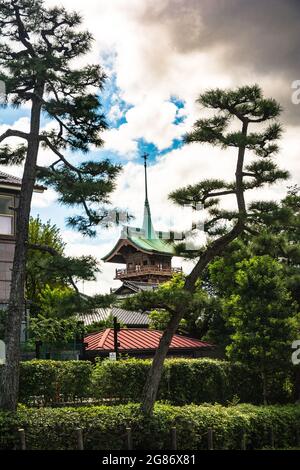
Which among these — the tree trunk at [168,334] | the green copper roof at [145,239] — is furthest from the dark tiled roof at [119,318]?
the tree trunk at [168,334]

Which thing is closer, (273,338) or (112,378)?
(112,378)

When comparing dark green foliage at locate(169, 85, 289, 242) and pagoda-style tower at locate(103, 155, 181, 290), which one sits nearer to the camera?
dark green foliage at locate(169, 85, 289, 242)

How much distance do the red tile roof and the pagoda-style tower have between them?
776 inches

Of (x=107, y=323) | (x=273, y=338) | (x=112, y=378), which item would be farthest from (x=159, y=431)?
(x=107, y=323)

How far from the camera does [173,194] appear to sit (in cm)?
1587

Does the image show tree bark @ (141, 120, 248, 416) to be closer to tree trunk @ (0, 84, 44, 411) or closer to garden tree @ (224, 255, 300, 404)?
tree trunk @ (0, 84, 44, 411)

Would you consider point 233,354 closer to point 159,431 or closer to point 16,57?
point 159,431

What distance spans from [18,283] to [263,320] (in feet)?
32.8

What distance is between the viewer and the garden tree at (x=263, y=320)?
69.1 feet

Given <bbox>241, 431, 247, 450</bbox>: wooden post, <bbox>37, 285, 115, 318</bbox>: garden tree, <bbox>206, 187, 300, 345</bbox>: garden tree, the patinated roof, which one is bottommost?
<bbox>241, 431, 247, 450</bbox>: wooden post

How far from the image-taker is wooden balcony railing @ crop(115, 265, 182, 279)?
5078 cm

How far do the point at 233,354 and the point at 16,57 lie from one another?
12464 mm

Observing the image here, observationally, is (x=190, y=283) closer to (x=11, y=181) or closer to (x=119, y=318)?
(x=11, y=181)

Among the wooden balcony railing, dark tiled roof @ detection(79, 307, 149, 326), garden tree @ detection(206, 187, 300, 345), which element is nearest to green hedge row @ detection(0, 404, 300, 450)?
garden tree @ detection(206, 187, 300, 345)
